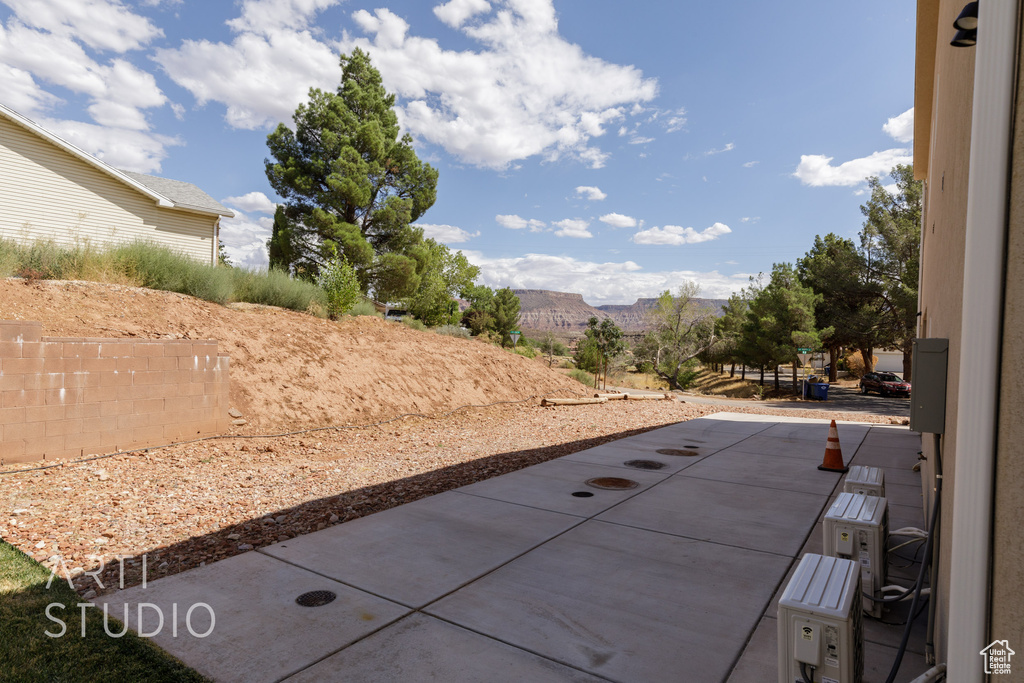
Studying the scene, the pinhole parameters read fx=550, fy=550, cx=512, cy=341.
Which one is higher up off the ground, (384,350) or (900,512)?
(384,350)

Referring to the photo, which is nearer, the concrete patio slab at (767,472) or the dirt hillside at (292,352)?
the concrete patio slab at (767,472)

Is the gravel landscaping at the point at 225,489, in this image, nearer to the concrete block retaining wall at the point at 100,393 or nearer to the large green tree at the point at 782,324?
the concrete block retaining wall at the point at 100,393

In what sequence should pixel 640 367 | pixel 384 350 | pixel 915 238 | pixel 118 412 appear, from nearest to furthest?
pixel 118 412 → pixel 384 350 → pixel 915 238 → pixel 640 367

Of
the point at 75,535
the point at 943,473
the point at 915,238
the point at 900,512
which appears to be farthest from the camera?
the point at 915,238

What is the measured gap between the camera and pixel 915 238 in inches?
1373

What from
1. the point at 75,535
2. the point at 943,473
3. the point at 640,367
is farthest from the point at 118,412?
the point at 640,367

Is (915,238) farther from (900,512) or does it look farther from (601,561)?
(601,561)

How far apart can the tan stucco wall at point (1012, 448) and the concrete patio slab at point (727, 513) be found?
3331 mm

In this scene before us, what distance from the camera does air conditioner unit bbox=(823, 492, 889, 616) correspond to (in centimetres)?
350

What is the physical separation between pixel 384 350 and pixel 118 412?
6966 mm

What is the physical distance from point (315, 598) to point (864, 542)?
3.59 metres

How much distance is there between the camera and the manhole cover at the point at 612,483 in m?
6.65

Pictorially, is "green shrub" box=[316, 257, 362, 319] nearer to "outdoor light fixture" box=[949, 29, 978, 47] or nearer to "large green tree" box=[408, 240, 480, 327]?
"large green tree" box=[408, 240, 480, 327]

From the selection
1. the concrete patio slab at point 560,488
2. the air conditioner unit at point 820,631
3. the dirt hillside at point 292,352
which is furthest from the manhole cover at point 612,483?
the dirt hillside at point 292,352
